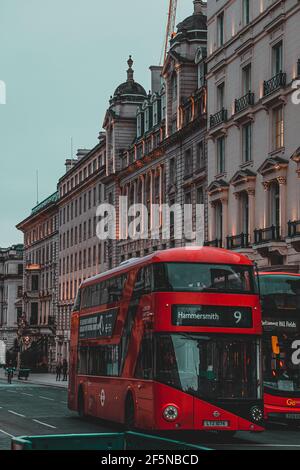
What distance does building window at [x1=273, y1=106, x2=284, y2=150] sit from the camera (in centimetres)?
4591

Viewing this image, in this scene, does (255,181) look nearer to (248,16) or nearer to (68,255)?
(248,16)

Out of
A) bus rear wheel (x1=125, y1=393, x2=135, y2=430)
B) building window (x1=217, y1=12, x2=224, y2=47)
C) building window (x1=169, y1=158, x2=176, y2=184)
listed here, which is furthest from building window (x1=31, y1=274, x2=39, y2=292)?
bus rear wheel (x1=125, y1=393, x2=135, y2=430)

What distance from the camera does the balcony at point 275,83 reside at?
45.0m

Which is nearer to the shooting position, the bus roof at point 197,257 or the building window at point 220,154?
the bus roof at point 197,257

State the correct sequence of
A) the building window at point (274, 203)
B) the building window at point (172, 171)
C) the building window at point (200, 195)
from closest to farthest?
the building window at point (274, 203), the building window at point (200, 195), the building window at point (172, 171)

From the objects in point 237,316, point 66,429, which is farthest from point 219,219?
point 237,316

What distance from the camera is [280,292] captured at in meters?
29.6

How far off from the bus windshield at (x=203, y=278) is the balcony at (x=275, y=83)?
23165 millimetres

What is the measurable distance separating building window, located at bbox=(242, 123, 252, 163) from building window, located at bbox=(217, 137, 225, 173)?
340 centimetres

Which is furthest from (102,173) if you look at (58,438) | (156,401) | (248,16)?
(58,438)

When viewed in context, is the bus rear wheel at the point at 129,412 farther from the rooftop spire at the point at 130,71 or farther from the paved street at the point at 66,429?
the rooftop spire at the point at 130,71

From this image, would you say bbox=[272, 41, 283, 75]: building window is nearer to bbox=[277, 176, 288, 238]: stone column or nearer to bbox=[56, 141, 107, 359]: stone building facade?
bbox=[277, 176, 288, 238]: stone column

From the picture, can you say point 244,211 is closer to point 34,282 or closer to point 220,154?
point 220,154

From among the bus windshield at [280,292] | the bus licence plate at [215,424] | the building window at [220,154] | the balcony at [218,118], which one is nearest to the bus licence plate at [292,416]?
the bus windshield at [280,292]
